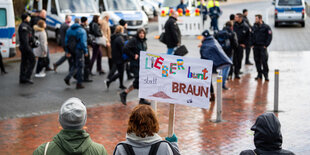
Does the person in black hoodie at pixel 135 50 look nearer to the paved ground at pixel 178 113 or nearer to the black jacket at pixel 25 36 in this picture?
the paved ground at pixel 178 113

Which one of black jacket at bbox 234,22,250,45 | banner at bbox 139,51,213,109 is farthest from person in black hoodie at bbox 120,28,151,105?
black jacket at bbox 234,22,250,45

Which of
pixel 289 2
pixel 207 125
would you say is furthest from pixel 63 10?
pixel 289 2

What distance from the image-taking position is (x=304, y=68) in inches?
667

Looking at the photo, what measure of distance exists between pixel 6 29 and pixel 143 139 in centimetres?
1406

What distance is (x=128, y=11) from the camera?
2469cm

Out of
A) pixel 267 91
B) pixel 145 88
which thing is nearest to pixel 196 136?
pixel 145 88

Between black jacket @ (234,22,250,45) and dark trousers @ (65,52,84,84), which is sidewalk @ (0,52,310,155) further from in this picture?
black jacket @ (234,22,250,45)

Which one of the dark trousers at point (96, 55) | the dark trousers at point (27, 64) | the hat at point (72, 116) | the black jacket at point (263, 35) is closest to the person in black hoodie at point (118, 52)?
the dark trousers at point (96, 55)

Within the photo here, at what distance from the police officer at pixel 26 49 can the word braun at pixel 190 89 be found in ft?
28.1

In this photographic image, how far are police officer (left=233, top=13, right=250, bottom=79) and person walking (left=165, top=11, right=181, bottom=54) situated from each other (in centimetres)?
186

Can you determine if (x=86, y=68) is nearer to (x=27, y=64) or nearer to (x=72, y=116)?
(x=27, y=64)

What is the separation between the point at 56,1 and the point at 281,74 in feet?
Answer: 35.6

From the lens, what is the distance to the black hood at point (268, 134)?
12.9ft

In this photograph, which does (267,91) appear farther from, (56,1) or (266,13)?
(266,13)
